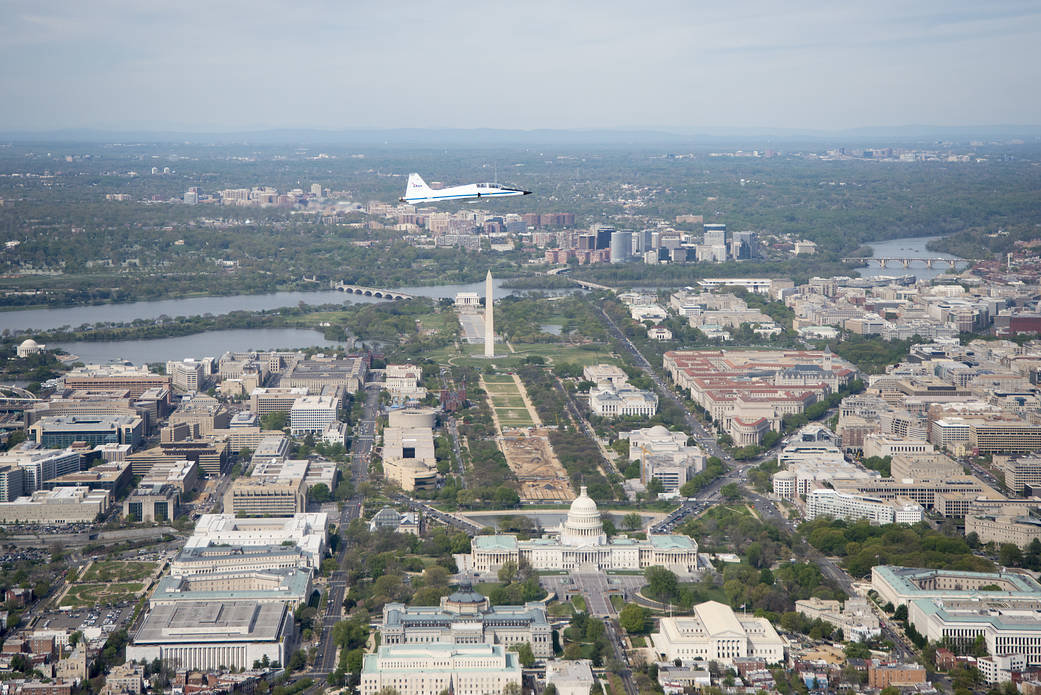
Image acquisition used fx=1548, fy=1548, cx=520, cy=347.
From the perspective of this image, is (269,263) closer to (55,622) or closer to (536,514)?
(536,514)

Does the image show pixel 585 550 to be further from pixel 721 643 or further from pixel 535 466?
pixel 535 466

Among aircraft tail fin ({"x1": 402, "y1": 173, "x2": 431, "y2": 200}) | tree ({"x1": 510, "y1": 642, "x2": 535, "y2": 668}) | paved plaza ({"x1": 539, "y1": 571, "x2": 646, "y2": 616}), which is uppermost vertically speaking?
aircraft tail fin ({"x1": 402, "y1": 173, "x2": 431, "y2": 200})

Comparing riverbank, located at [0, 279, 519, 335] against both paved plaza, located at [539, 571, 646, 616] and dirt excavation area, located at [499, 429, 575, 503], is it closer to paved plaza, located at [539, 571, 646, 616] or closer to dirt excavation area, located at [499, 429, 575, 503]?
dirt excavation area, located at [499, 429, 575, 503]

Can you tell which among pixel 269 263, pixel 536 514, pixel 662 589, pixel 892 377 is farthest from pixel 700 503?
pixel 269 263

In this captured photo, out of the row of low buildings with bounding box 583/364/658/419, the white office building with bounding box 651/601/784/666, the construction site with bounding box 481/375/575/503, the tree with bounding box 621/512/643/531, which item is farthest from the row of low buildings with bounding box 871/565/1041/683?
the row of low buildings with bounding box 583/364/658/419

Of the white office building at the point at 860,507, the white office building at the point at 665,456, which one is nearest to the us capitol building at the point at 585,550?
the white office building at the point at 860,507

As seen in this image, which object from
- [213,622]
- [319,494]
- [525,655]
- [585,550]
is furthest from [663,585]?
[319,494]
